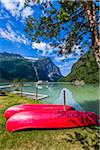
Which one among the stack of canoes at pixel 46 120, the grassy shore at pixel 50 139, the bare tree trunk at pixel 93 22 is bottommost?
the grassy shore at pixel 50 139

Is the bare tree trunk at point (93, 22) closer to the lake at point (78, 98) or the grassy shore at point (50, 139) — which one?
the grassy shore at point (50, 139)

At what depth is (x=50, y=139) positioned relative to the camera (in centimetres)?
1007

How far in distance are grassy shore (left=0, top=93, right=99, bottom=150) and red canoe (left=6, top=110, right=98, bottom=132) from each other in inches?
12.3

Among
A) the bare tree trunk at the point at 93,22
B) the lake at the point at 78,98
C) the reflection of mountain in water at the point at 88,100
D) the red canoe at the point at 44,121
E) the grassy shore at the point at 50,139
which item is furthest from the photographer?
the lake at the point at 78,98

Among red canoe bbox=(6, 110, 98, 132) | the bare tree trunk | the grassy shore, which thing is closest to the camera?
the bare tree trunk

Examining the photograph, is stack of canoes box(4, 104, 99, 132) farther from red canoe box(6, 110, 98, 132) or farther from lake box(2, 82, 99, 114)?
lake box(2, 82, 99, 114)

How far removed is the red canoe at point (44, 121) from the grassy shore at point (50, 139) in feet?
1.03

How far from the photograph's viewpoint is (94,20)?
716 centimetres

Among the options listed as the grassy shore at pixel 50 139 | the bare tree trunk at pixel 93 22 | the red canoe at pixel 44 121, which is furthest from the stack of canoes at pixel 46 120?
the bare tree trunk at pixel 93 22

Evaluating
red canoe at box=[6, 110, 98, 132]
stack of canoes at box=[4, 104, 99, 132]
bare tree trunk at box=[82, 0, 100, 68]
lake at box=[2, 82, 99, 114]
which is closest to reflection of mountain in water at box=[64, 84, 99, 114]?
lake at box=[2, 82, 99, 114]

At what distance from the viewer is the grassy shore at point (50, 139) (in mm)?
9273

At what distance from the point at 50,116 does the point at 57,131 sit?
0.99 m

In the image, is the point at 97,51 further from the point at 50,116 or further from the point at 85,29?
the point at 50,116

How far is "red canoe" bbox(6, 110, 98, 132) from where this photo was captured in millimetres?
11000
